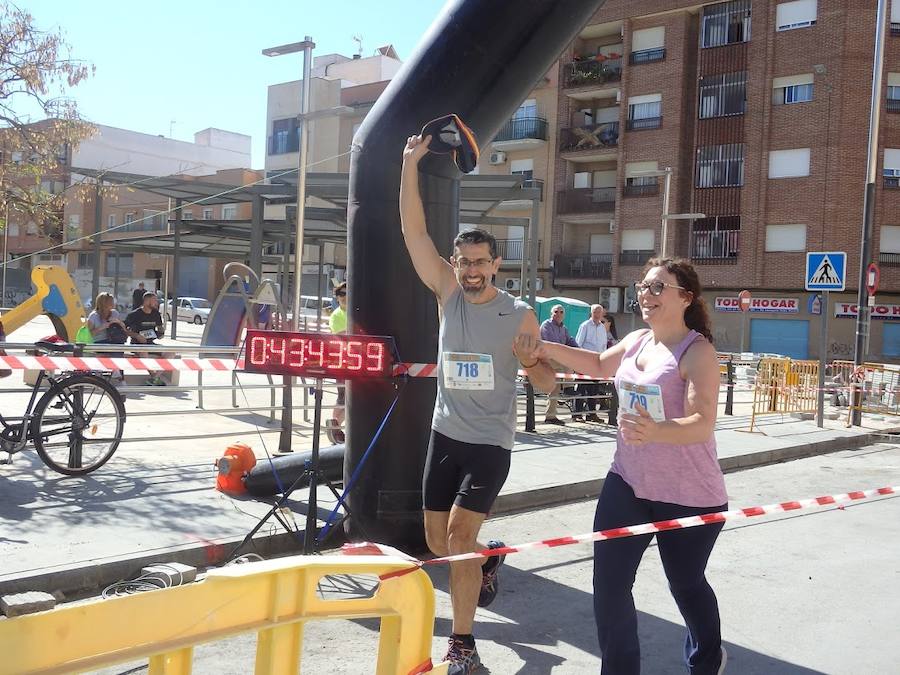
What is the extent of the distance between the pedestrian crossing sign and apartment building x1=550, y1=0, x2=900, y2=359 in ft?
75.8

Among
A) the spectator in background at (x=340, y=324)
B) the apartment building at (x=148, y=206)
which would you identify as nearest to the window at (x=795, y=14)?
the apartment building at (x=148, y=206)

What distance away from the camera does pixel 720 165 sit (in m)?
41.8

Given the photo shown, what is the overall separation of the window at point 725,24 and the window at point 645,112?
3.28m

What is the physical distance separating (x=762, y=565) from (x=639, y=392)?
3.24 m

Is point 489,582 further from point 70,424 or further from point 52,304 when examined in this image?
point 52,304

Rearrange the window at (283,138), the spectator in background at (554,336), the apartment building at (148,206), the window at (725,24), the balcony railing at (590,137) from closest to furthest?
the spectator in background at (554,336)
the window at (725,24)
the balcony railing at (590,137)
the window at (283,138)
the apartment building at (148,206)

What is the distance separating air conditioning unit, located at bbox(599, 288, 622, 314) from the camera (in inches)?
1727

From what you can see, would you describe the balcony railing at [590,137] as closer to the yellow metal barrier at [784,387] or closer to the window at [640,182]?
the window at [640,182]

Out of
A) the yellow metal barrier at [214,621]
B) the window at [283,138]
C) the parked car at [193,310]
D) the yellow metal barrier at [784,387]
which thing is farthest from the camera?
the window at [283,138]

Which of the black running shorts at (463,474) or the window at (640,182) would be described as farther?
the window at (640,182)

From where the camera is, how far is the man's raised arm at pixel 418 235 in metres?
4.59

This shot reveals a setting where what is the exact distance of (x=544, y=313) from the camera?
2773 centimetres

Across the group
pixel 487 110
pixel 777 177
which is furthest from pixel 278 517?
pixel 777 177

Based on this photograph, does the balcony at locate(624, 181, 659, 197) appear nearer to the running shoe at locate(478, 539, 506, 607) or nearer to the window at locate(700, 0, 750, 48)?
the window at locate(700, 0, 750, 48)
